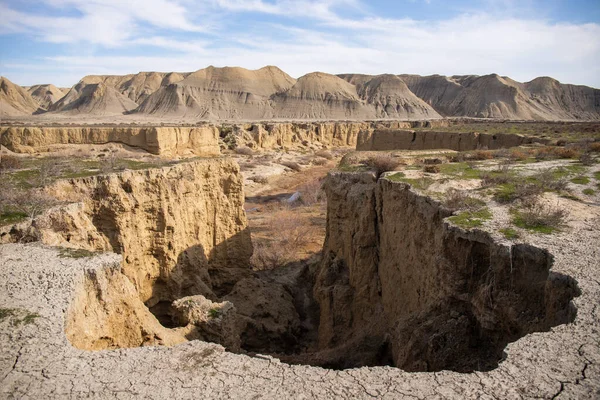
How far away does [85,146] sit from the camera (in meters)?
26.5

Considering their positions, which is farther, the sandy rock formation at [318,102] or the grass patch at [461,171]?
the sandy rock formation at [318,102]

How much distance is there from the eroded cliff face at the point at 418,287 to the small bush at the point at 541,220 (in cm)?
102

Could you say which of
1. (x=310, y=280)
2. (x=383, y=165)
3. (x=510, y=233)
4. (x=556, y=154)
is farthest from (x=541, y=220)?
(x=556, y=154)

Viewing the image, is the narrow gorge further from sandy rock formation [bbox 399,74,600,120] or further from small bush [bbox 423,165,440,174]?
sandy rock formation [bbox 399,74,600,120]

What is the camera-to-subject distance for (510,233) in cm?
626

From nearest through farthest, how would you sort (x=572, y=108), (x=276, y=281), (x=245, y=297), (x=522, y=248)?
(x=522, y=248) < (x=245, y=297) < (x=276, y=281) < (x=572, y=108)

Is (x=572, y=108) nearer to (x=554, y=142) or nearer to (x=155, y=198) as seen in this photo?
(x=554, y=142)

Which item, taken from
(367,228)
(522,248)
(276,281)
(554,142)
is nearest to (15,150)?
(276,281)

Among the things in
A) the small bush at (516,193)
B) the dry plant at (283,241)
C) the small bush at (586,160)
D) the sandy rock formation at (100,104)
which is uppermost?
the sandy rock formation at (100,104)

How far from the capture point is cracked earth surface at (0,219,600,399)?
3.56 metres

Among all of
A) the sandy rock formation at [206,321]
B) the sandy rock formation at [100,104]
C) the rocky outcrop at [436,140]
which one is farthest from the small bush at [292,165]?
the sandy rock formation at [100,104]

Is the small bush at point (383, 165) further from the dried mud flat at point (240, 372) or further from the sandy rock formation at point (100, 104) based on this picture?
the sandy rock formation at point (100, 104)

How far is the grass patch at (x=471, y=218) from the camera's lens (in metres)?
6.68

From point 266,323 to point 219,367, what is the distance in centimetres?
696
